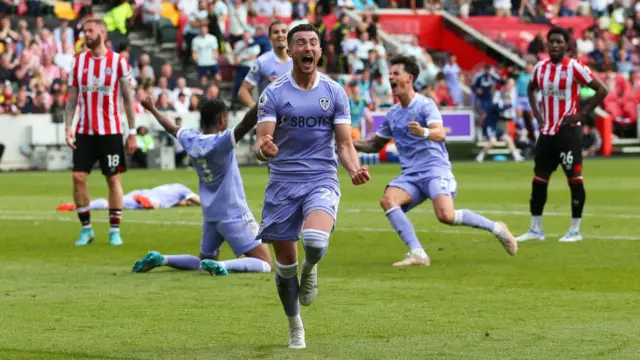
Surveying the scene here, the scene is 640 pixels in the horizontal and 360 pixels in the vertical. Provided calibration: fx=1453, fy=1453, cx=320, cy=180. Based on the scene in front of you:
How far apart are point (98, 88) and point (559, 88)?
5.00 m

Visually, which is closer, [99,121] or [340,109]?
[340,109]

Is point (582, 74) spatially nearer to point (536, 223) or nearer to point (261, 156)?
point (536, 223)

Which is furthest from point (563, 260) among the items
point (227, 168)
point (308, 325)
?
point (308, 325)

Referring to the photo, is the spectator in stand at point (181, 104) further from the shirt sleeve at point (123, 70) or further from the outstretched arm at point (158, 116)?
the outstretched arm at point (158, 116)

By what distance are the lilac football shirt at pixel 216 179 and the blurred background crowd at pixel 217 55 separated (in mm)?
20666

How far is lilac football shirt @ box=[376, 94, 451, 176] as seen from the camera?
13.6 m

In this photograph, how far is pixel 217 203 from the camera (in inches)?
496

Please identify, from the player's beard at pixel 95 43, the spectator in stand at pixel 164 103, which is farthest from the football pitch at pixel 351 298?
the spectator in stand at pixel 164 103

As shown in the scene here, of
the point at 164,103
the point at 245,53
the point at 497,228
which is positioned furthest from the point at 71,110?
the point at 245,53

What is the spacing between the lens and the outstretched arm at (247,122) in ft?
32.5

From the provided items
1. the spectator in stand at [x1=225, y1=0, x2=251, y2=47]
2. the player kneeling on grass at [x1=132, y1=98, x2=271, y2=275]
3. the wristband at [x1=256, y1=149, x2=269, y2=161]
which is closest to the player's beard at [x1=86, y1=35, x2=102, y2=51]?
the player kneeling on grass at [x1=132, y1=98, x2=271, y2=275]

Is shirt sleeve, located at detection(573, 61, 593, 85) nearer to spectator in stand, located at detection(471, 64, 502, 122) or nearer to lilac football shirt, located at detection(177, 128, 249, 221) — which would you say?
lilac football shirt, located at detection(177, 128, 249, 221)

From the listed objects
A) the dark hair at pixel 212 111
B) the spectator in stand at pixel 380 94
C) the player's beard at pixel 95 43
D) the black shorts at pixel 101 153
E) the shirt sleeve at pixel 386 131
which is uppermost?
the player's beard at pixel 95 43

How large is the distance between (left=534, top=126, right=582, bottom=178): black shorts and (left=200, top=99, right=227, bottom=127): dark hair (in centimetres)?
467
